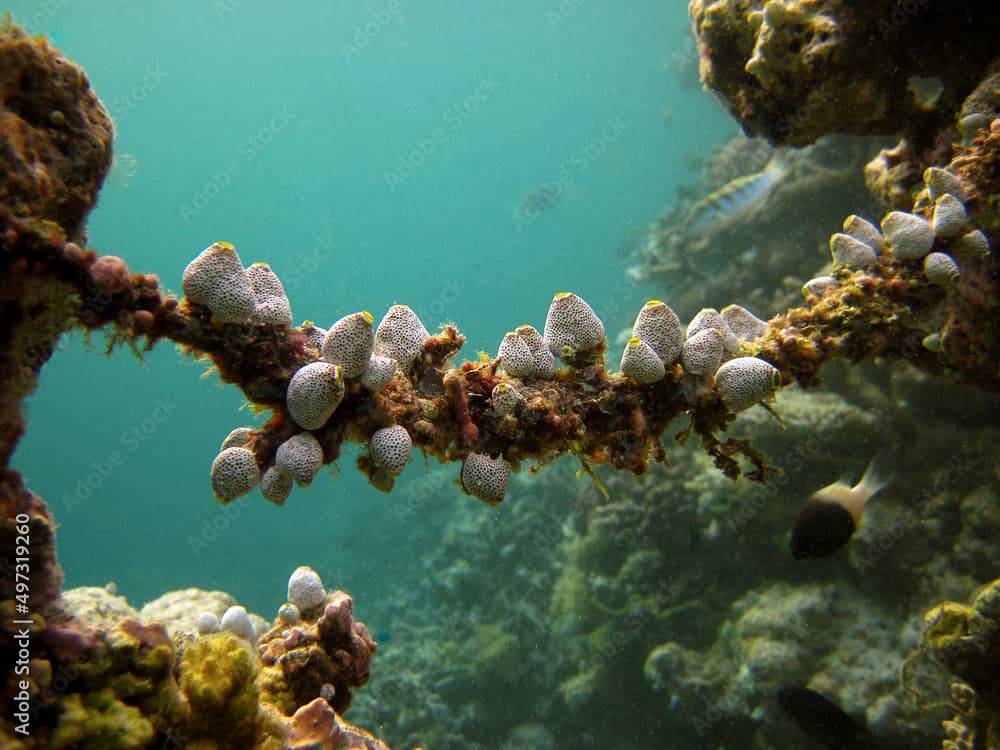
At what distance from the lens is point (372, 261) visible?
281 ft

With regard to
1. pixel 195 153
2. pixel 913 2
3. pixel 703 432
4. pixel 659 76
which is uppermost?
pixel 659 76

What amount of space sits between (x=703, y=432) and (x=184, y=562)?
34125 mm

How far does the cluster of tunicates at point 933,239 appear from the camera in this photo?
9.57ft

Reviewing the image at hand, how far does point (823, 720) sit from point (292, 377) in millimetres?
6020

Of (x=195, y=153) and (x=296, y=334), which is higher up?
(x=195, y=153)

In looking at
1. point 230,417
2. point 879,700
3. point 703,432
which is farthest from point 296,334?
point 230,417

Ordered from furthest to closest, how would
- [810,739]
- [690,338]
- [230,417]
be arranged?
1. [230,417]
2. [810,739]
3. [690,338]

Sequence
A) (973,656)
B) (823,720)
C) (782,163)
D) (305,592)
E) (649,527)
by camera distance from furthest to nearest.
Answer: (782,163) < (649,527) < (823,720) < (305,592) < (973,656)

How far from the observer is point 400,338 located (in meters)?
2.44

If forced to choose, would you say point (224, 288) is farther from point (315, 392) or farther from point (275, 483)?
point (275, 483)

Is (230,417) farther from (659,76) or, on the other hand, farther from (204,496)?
(659,76)

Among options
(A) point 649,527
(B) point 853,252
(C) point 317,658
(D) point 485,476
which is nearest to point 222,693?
(C) point 317,658

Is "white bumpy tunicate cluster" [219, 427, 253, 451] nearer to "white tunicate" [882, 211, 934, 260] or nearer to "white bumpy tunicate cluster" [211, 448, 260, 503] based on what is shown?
"white bumpy tunicate cluster" [211, 448, 260, 503]

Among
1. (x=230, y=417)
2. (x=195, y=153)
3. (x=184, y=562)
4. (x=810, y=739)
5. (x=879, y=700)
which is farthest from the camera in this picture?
(x=195, y=153)
